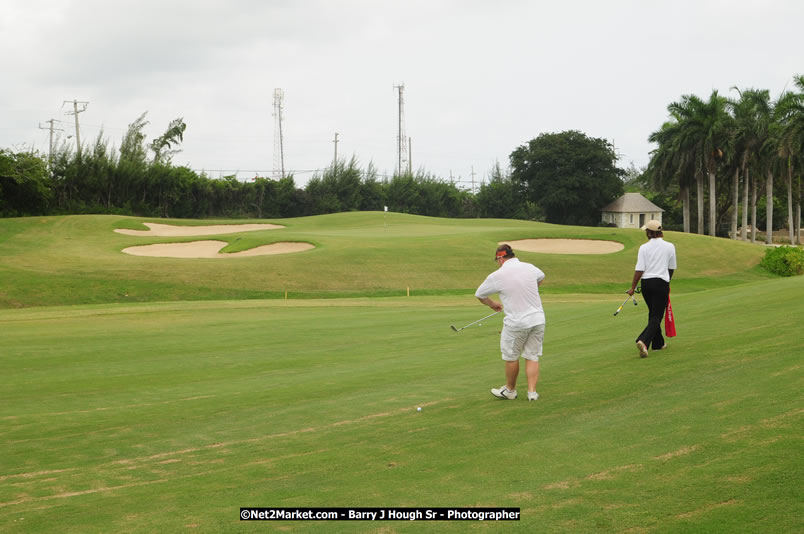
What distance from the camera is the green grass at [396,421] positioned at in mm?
6559

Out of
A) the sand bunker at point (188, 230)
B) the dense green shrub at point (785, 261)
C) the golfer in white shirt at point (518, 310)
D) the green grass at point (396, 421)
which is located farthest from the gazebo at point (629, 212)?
the golfer in white shirt at point (518, 310)

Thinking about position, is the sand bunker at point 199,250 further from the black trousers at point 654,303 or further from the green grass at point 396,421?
the black trousers at point 654,303

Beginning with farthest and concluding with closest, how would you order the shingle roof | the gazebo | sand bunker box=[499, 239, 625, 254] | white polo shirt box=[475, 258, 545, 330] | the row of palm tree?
the shingle roof < the gazebo < the row of palm tree < sand bunker box=[499, 239, 625, 254] < white polo shirt box=[475, 258, 545, 330]

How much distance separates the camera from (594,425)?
8.99m

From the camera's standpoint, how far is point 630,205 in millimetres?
103625

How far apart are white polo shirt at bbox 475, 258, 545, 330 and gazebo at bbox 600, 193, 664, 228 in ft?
311

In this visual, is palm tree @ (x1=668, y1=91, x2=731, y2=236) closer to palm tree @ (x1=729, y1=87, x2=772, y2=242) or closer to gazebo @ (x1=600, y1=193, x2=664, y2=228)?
palm tree @ (x1=729, y1=87, x2=772, y2=242)

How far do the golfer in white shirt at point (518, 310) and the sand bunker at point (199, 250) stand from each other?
37.8 metres

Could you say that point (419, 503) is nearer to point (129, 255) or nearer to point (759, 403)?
point (759, 403)

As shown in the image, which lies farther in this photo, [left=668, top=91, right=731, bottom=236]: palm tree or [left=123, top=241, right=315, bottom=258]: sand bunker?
[left=668, top=91, right=731, bottom=236]: palm tree

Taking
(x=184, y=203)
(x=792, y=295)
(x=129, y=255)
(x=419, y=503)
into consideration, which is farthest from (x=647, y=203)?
(x=419, y=503)

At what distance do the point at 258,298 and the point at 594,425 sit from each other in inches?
1113

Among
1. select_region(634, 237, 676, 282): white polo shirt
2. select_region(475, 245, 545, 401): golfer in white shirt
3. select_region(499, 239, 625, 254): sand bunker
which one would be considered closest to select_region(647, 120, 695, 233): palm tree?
select_region(499, 239, 625, 254): sand bunker

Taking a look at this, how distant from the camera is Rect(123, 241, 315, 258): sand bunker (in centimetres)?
4828
